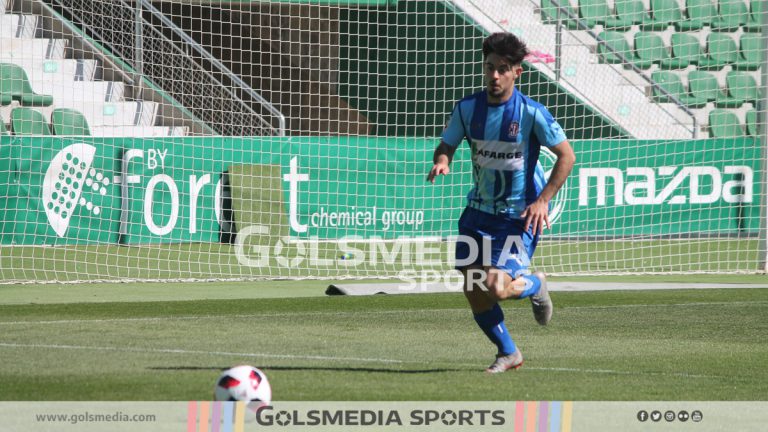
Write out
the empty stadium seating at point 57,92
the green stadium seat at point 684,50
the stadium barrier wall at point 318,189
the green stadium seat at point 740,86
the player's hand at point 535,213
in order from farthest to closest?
the green stadium seat at point 684,50 → the green stadium seat at point 740,86 → the empty stadium seating at point 57,92 → the stadium barrier wall at point 318,189 → the player's hand at point 535,213

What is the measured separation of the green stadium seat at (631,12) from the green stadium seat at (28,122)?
35.1ft

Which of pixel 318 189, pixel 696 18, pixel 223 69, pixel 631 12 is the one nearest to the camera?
pixel 318 189

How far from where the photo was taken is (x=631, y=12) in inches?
926

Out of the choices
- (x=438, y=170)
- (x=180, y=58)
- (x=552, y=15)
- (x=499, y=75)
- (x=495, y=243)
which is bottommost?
(x=495, y=243)

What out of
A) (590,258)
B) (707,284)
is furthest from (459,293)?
(590,258)

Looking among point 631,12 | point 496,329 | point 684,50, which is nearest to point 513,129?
point 496,329

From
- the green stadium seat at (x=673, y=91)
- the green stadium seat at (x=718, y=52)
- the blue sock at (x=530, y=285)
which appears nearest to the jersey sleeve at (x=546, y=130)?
the blue sock at (x=530, y=285)

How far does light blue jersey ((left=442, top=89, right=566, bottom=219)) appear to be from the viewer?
7340 millimetres

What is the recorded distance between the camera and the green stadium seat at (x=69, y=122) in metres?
17.9

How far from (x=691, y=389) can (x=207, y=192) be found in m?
11.4

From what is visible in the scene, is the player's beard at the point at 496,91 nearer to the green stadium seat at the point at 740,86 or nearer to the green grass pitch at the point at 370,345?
the green grass pitch at the point at 370,345

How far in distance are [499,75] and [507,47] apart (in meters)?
0.17

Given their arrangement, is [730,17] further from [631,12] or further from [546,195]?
[546,195]
